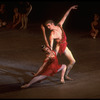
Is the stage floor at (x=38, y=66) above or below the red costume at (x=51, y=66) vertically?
below

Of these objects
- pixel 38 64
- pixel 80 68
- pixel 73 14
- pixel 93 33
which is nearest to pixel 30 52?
pixel 38 64

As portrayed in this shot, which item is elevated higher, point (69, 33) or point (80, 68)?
point (80, 68)

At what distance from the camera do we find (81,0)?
1855cm

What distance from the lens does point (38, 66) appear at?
9.03 m

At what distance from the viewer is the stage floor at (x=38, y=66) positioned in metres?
6.84

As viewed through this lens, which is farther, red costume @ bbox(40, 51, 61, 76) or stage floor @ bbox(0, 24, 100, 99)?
red costume @ bbox(40, 51, 61, 76)

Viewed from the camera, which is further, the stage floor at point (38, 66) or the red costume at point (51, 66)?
the red costume at point (51, 66)

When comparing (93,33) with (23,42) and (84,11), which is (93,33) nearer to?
(23,42)

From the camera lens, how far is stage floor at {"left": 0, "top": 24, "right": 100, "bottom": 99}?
6.84 metres

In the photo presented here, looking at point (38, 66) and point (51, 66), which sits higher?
point (51, 66)

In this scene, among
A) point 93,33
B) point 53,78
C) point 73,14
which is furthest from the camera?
point 73,14

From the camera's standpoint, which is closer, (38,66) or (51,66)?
(51,66)

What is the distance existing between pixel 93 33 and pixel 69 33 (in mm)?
1597

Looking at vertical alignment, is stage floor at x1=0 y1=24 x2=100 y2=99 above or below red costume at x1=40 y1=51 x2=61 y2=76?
below
